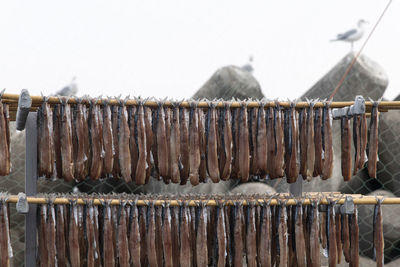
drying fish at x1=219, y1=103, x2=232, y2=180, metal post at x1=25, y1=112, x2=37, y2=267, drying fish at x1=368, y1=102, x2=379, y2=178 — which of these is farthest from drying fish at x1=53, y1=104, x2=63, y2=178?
drying fish at x1=368, y1=102, x2=379, y2=178

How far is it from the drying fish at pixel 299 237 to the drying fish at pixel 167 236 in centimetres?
87

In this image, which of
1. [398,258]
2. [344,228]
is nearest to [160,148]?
[344,228]

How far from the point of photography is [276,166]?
9.20ft

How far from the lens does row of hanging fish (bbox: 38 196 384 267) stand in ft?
8.82

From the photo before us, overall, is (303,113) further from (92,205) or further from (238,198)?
(92,205)

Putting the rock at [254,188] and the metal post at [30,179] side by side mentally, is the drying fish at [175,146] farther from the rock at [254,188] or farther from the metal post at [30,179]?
the rock at [254,188]

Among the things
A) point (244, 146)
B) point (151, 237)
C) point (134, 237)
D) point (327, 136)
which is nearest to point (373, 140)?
point (327, 136)

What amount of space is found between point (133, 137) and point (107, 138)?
170mm

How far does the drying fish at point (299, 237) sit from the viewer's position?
2812mm

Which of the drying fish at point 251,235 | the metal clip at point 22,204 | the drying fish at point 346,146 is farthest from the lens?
the drying fish at point 346,146

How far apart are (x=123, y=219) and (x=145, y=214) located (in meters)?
0.15

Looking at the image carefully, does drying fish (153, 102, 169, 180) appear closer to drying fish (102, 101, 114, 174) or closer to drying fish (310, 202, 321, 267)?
drying fish (102, 101, 114, 174)

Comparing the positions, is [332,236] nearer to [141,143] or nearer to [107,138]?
[141,143]

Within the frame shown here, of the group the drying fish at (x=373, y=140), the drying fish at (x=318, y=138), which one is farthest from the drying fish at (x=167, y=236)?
the drying fish at (x=373, y=140)
